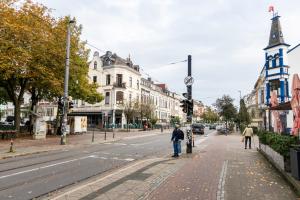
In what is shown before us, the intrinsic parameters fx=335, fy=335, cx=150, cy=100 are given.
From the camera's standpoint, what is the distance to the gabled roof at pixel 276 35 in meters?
42.2

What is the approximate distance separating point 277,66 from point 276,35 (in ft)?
14.6

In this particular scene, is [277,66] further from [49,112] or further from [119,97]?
[49,112]

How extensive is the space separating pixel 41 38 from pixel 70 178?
63.2 feet

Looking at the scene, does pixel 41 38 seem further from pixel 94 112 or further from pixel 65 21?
pixel 94 112

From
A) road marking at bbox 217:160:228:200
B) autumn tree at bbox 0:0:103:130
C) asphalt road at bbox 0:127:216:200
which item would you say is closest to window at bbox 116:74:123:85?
autumn tree at bbox 0:0:103:130

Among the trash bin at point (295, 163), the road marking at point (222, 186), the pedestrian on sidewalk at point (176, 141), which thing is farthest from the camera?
the pedestrian on sidewalk at point (176, 141)

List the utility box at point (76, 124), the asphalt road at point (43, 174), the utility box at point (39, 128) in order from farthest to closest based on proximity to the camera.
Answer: the utility box at point (76, 124) < the utility box at point (39, 128) < the asphalt road at point (43, 174)

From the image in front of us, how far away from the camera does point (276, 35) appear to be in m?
43.1

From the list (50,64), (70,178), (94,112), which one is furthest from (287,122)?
(94,112)

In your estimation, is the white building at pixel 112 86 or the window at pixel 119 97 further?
the window at pixel 119 97

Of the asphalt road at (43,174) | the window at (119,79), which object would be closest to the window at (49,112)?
the window at (119,79)

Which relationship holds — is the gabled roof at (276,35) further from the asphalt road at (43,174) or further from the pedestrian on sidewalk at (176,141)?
the asphalt road at (43,174)

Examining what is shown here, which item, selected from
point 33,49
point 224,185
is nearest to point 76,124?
point 33,49

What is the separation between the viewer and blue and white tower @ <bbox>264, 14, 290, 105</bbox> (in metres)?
40.8
